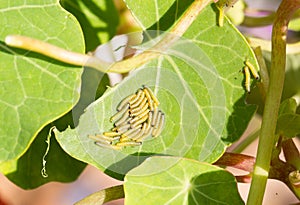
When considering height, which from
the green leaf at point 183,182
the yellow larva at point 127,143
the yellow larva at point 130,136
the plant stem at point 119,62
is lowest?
the green leaf at point 183,182

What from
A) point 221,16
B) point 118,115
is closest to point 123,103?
point 118,115

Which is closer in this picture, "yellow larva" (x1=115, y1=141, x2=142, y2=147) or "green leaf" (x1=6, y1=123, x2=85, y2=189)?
"yellow larva" (x1=115, y1=141, x2=142, y2=147)

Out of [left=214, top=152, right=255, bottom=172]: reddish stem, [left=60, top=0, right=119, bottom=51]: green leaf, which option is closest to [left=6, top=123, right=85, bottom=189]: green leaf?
[left=60, top=0, right=119, bottom=51]: green leaf

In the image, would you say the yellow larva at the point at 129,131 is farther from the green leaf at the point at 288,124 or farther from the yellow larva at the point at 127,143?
the green leaf at the point at 288,124

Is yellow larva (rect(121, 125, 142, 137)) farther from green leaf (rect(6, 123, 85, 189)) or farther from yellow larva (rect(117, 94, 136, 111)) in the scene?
green leaf (rect(6, 123, 85, 189))

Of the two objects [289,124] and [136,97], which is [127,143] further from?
[289,124]

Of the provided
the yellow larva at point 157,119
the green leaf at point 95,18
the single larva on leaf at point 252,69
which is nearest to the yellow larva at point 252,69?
the single larva on leaf at point 252,69
